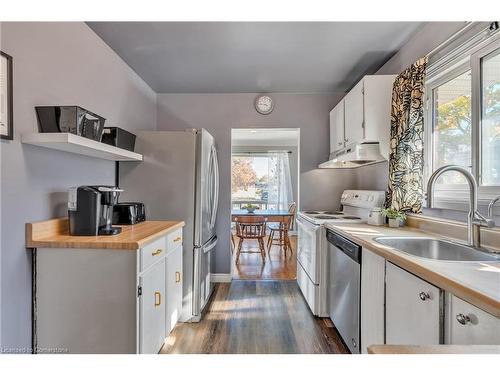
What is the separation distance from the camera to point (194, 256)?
2395 mm

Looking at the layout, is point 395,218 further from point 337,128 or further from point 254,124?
point 254,124

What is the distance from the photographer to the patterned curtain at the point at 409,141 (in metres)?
1.91

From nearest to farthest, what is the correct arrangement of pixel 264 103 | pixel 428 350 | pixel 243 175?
pixel 428 350
pixel 264 103
pixel 243 175

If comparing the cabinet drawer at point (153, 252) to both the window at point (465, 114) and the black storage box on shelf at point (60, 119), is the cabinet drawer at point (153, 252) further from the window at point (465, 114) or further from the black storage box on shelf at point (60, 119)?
the window at point (465, 114)

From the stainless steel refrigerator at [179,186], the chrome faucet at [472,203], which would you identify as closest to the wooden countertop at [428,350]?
the chrome faucet at [472,203]

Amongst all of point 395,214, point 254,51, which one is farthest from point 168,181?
point 395,214

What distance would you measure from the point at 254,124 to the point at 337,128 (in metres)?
1.03

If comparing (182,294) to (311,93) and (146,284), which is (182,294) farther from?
(311,93)

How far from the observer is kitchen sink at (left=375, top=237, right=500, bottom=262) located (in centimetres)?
139

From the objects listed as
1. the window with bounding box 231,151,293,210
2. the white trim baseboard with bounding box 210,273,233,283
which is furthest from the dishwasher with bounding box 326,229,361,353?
the window with bounding box 231,151,293,210

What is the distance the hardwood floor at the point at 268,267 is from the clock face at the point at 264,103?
220 centimetres

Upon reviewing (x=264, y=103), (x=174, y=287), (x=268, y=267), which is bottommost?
(x=268, y=267)

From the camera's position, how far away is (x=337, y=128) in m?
2.97

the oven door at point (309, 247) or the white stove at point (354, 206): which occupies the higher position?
the white stove at point (354, 206)
